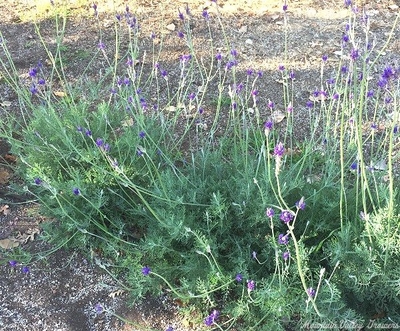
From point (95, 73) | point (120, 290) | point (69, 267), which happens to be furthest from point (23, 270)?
point (95, 73)

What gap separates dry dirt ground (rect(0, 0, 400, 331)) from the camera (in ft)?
9.22

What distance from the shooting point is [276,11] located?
579 cm

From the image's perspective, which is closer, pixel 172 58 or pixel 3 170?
pixel 3 170

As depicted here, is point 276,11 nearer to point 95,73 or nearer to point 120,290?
point 95,73

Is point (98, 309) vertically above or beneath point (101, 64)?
beneath

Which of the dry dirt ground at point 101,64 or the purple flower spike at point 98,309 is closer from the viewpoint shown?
the purple flower spike at point 98,309

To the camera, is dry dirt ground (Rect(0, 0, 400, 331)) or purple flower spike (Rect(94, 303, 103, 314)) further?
dry dirt ground (Rect(0, 0, 400, 331))

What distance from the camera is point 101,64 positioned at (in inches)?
193

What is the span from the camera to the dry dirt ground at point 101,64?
2811 mm

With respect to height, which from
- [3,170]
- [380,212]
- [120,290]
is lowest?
[120,290]

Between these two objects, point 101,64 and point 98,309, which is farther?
point 101,64

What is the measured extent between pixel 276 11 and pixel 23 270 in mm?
4138

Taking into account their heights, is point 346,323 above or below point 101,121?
below

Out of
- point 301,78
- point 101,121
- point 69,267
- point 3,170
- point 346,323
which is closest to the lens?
point 346,323
